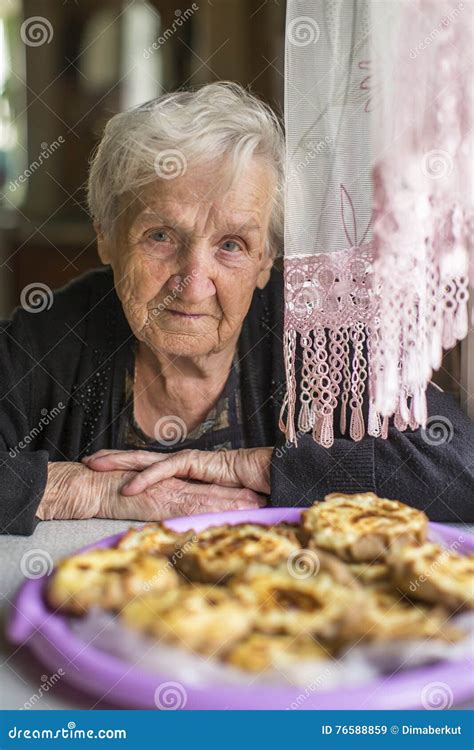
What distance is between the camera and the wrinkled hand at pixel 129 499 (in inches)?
46.4

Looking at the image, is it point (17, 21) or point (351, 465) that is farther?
point (17, 21)

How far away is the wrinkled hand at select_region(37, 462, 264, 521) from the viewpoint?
1180 millimetres

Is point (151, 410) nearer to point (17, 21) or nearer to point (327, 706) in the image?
point (327, 706)

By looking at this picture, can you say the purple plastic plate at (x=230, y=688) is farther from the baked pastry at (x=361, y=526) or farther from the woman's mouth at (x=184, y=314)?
the woman's mouth at (x=184, y=314)

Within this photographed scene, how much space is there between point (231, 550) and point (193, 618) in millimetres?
153

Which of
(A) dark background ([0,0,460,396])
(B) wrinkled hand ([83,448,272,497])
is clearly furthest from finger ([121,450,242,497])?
(A) dark background ([0,0,460,396])

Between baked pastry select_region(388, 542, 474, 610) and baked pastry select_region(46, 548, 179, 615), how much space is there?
9.0 inches

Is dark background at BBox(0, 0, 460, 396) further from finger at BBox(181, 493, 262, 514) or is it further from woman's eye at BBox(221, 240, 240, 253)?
finger at BBox(181, 493, 262, 514)

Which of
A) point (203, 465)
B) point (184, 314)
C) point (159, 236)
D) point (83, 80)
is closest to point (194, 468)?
point (203, 465)

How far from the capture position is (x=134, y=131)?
137cm

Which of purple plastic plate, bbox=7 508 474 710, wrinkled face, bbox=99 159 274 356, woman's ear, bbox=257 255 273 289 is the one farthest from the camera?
woman's ear, bbox=257 255 273 289
